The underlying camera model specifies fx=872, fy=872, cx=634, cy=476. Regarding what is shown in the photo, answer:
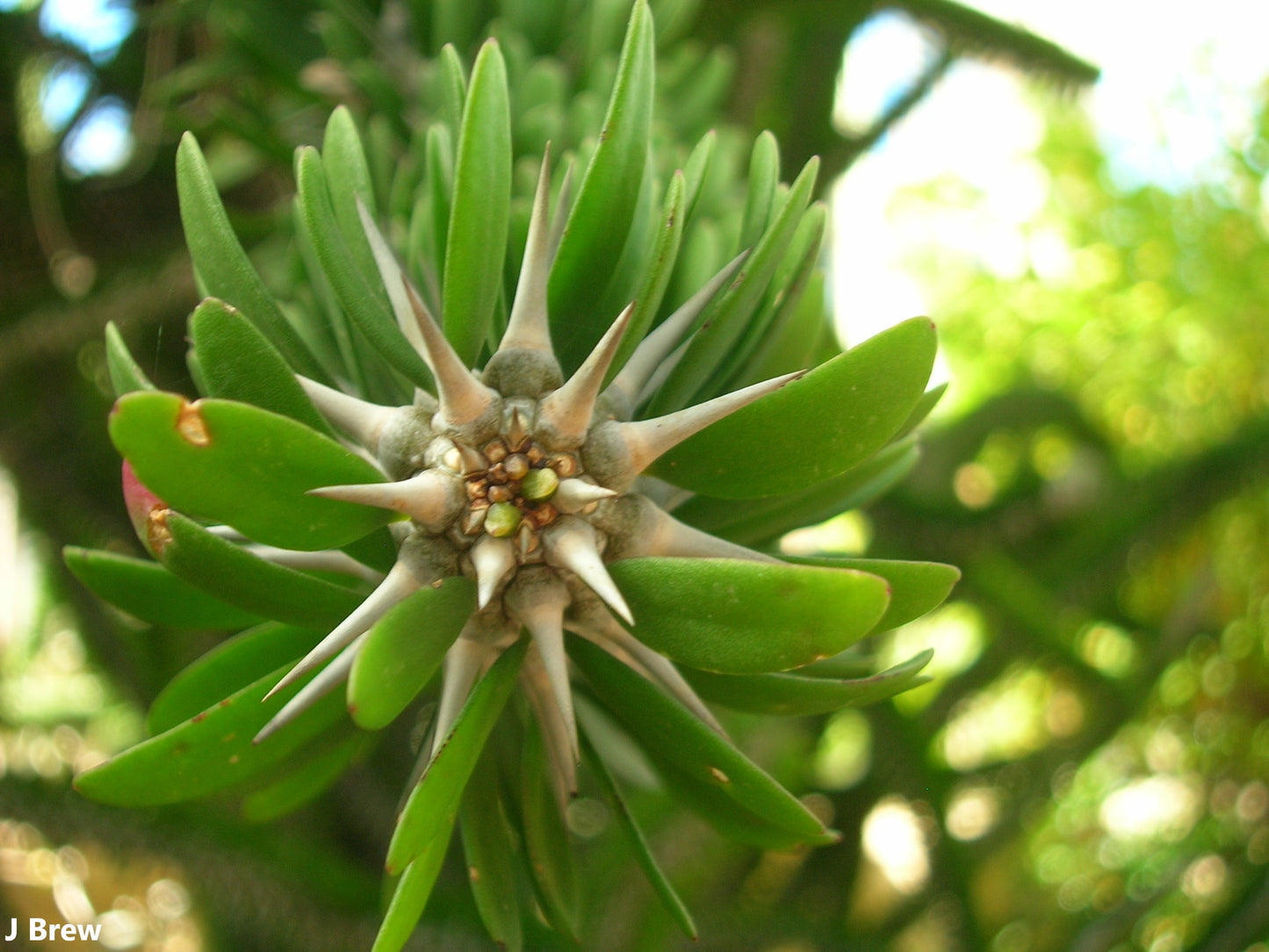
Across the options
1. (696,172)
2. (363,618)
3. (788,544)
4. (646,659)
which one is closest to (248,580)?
(363,618)

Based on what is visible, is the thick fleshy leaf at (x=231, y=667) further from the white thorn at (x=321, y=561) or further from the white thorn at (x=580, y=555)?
the white thorn at (x=580, y=555)

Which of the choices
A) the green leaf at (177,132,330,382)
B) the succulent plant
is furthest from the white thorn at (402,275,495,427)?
the green leaf at (177,132,330,382)

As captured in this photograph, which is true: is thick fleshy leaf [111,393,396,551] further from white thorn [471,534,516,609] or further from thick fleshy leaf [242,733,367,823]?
thick fleshy leaf [242,733,367,823]

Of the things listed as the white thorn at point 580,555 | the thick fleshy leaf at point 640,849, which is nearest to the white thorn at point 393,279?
the white thorn at point 580,555

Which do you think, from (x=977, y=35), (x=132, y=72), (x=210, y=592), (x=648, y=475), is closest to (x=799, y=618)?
(x=648, y=475)

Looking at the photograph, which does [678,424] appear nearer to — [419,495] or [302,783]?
[419,495]
